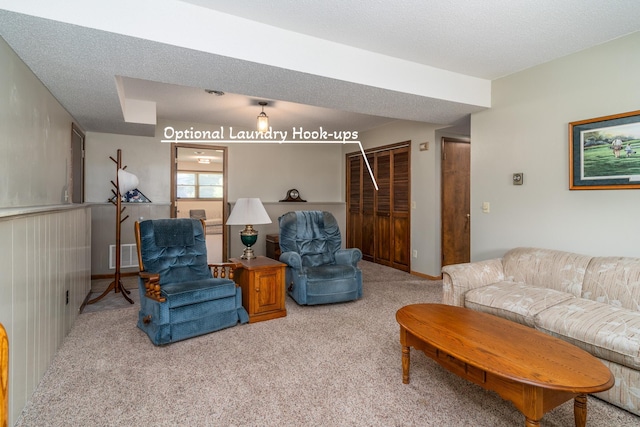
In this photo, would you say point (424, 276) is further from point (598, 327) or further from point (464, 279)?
point (598, 327)

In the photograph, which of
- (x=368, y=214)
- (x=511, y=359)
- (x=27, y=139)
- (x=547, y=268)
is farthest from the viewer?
(x=368, y=214)

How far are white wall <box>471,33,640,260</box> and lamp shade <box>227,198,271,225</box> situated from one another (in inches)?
95.7

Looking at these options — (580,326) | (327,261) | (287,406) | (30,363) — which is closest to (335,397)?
(287,406)

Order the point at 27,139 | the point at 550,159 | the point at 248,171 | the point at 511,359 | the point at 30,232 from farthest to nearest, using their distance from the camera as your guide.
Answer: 1. the point at 248,171
2. the point at 550,159
3. the point at 27,139
4. the point at 30,232
5. the point at 511,359

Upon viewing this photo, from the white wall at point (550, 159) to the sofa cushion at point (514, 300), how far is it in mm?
679

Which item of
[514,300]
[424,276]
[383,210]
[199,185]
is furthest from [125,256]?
[514,300]

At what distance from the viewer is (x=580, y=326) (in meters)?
2.03

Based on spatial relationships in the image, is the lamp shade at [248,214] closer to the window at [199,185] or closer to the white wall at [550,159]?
the white wall at [550,159]

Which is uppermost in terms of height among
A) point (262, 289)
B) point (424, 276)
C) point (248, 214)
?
point (248, 214)

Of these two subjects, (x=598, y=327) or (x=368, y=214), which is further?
(x=368, y=214)

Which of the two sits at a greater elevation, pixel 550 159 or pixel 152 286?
pixel 550 159

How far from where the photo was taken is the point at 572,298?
247 cm

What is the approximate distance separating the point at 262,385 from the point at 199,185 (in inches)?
287

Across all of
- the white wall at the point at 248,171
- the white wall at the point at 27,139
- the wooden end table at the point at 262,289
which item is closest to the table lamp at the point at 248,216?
the wooden end table at the point at 262,289
